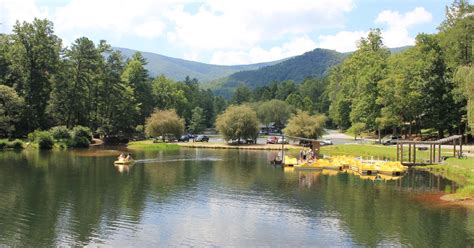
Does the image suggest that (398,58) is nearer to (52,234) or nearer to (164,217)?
(164,217)

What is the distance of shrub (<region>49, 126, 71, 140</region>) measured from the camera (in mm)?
84750

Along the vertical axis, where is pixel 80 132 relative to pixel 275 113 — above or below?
below

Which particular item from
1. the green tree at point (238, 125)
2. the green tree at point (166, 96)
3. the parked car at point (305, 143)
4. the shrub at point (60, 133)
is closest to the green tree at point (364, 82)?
the parked car at point (305, 143)

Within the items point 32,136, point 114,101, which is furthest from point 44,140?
point 114,101

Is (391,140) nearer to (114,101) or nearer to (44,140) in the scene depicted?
(44,140)

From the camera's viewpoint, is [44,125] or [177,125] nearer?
[44,125]

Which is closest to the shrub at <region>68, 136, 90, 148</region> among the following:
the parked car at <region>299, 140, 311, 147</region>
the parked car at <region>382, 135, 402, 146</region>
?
the parked car at <region>299, 140, 311, 147</region>

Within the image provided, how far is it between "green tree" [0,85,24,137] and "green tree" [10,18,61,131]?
12.6 feet

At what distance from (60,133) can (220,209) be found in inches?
2351

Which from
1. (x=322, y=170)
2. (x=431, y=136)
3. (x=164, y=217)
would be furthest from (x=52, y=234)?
(x=431, y=136)

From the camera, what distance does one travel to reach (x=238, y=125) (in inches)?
3629

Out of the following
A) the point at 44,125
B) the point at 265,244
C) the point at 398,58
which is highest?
the point at 398,58

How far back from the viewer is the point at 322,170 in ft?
186

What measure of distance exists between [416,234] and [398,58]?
70.4m
